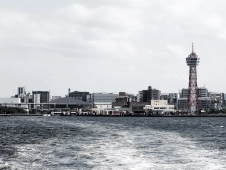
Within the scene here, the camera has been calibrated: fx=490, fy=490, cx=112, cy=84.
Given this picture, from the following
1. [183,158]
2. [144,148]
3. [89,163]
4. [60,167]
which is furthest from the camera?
[144,148]

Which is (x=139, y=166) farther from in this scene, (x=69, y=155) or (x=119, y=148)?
(x=119, y=148)

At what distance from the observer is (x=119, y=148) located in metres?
58.2

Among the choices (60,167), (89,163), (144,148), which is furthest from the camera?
(144,148)

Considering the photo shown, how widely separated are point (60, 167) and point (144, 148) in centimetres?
1863

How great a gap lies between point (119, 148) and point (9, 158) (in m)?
14.9

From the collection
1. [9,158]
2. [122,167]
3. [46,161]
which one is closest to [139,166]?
[122,167]

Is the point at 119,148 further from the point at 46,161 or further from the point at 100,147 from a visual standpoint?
the point at 46,161

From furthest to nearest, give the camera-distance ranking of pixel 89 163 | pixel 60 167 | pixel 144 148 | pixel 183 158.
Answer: pixel 144 148 → pixel 183 158 → pixel 89 163 → pixel 60 167

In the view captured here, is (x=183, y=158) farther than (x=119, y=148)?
No

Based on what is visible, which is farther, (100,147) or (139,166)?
(100,147)

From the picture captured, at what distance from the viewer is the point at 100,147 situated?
59.8 m

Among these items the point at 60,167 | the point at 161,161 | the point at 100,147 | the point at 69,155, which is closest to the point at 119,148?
the point at 100,147

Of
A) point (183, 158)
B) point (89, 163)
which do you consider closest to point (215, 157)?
point (183, 158)

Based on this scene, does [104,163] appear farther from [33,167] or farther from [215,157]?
[215,157]
